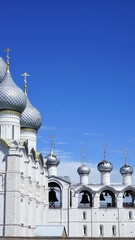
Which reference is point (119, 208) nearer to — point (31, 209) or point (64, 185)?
point (64, 185)

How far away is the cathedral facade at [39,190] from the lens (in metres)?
33.2

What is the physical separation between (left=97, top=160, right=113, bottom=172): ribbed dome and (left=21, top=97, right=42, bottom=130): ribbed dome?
1270 centimetres

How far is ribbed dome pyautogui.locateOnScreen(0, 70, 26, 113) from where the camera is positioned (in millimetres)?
35594

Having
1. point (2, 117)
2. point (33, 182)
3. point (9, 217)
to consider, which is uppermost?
point (2, 117)

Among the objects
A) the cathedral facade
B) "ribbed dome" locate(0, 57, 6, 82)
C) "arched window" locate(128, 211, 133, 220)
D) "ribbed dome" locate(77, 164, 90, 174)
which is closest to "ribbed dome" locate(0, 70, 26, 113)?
the cathedral facade

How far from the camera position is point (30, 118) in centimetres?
4069

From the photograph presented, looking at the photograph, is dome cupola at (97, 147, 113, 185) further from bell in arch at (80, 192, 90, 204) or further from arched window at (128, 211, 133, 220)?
arched window at (128, 211, 133, 220)

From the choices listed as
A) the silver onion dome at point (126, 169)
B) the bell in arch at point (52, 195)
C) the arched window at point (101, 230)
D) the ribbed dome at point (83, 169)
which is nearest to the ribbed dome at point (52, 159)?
the ribbed dome at point (83, 169)

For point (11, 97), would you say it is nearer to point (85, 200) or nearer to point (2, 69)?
point (2, 69)

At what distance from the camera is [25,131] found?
135ft

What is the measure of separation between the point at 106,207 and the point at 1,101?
19.6 meters

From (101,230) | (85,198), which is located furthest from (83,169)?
(101,230)

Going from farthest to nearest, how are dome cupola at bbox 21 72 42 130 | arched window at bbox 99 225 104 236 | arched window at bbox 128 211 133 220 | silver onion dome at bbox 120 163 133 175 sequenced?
1. silver onion dome at bbox 120 163 133 175
2. arched window at bbox 128 211 133 220
3. arched window at bbox 99 225 104 236
4. dome cupola at bbox 21 72 42 130

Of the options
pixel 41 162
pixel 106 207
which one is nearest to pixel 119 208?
pixel 106 207
